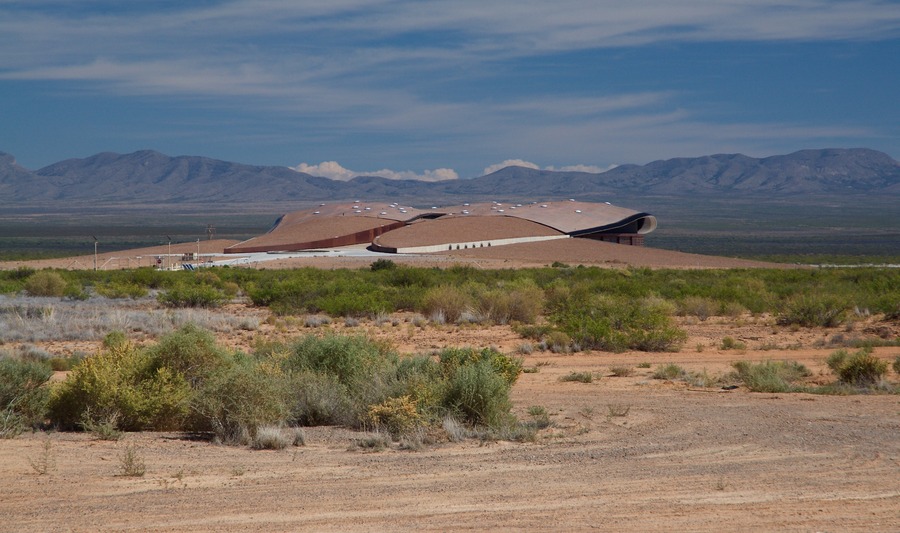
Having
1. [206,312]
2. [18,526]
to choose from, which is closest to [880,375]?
[18,526]

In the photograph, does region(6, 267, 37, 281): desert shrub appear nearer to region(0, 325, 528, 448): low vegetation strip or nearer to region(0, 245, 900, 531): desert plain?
region(0, 325, 528, 448): low vegetation strip

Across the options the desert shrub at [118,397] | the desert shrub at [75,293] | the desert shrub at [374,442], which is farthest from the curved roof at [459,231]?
the desert shrub at [374,442]

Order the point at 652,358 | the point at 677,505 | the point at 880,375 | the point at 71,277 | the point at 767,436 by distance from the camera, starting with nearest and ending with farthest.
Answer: the point at 677,505, the point at 767,436, the point at 880,375, the point at 652,358, the point at 71,277

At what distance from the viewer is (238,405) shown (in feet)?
30.9

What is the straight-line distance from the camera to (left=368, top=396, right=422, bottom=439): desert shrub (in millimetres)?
9430

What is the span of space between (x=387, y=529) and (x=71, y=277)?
105ft

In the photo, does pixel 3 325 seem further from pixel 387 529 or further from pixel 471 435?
pixel 387 529

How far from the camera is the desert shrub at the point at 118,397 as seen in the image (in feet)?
31.6

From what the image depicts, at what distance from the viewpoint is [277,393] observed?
984cm

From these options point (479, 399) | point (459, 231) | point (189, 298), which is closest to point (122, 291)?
point (189, 298)

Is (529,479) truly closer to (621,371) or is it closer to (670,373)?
(670,373)

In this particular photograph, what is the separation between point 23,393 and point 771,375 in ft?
30.1

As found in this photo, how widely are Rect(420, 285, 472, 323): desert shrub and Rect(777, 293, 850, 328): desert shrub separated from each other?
24.1ft

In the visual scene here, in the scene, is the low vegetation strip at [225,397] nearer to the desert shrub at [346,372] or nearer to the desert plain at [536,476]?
the desert shrub at [346,372]
